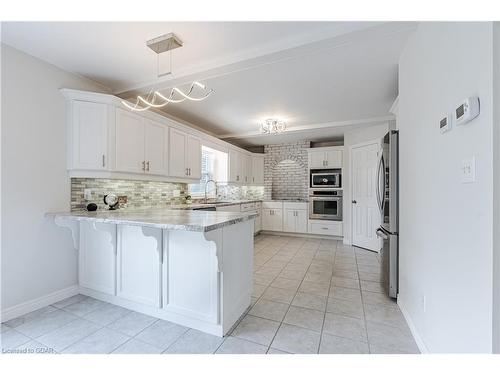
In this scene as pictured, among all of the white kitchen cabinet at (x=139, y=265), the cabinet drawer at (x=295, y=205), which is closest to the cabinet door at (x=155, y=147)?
the white kitchen cabinet at (x=139, y=265)

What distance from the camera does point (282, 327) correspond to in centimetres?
192

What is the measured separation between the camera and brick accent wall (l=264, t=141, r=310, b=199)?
615 cm

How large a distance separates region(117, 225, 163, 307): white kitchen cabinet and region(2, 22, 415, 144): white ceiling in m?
1.75

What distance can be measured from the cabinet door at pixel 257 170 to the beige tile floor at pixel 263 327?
12.5 ft

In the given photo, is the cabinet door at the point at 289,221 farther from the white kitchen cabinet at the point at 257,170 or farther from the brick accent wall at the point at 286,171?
the white kitchen cabinet at the point at 257,170

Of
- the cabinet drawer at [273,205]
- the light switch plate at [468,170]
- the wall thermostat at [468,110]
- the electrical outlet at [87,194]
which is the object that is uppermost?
the wall thermostat at [468,110]

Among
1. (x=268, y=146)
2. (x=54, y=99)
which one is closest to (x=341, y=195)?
(x=268, y=146)

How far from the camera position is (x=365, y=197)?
4473 mm

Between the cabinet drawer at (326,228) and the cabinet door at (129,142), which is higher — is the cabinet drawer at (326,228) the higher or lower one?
the lower one

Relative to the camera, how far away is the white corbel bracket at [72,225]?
91.7 inches

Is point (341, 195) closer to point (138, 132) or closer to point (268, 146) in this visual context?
point (268, 146)

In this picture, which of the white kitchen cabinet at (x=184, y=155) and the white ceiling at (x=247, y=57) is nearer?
the white ceiling at (x=247, y=57)
